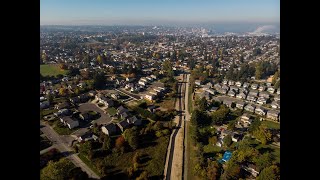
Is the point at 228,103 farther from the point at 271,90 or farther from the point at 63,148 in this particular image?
the point at 63,148

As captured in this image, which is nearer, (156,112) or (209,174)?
(209,174)

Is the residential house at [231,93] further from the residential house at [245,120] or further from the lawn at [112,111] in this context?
the lawn at [112,111]

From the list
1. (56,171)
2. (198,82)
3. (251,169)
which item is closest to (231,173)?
(251,169)
